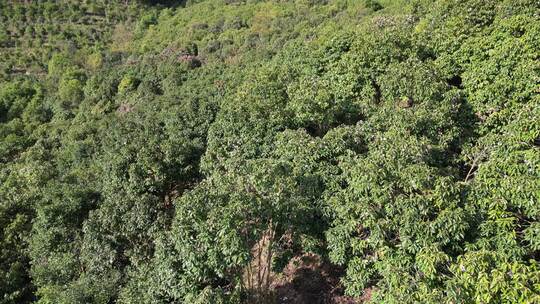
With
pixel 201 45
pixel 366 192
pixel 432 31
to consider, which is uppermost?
pixel 432 31

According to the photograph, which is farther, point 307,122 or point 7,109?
point 7,109

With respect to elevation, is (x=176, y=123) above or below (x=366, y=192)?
below

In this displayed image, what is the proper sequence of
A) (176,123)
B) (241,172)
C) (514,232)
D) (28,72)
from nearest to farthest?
(514,232) < (241,172) < (176,123) < (28,72)

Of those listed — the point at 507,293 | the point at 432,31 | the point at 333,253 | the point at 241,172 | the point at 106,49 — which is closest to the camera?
the point at 507,293

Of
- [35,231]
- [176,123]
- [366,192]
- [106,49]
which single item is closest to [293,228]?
[366,192]

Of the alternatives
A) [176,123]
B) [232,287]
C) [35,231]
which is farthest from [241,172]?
[176,123]

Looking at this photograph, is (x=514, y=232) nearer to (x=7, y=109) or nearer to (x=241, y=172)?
(x=241, y=172)
